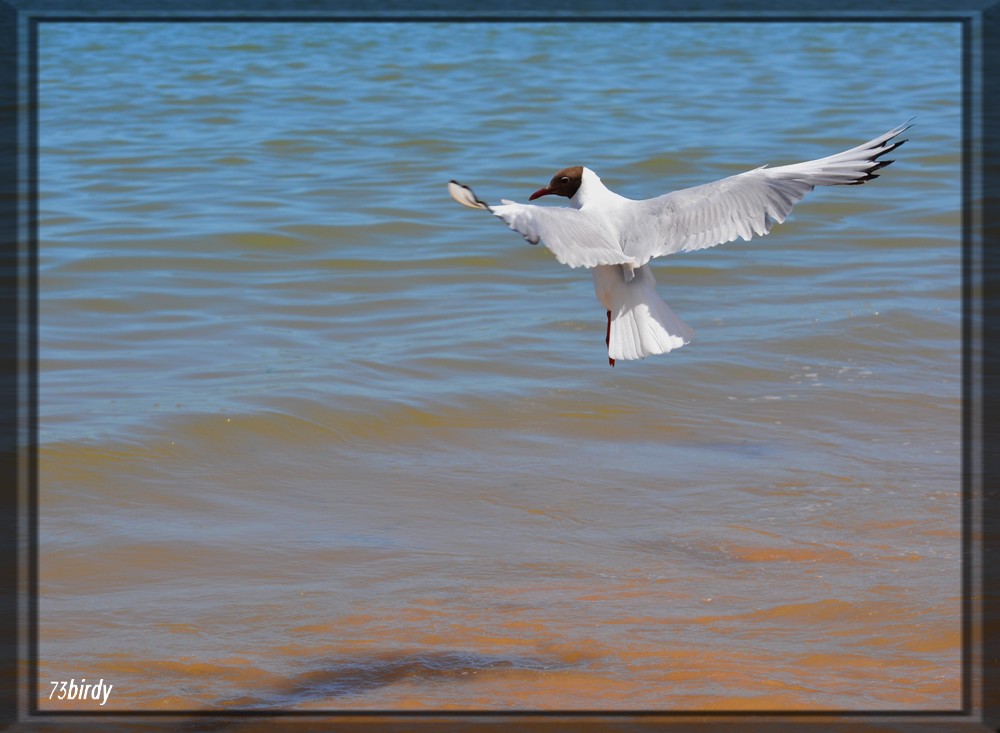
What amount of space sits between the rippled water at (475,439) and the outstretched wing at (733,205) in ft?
4.03

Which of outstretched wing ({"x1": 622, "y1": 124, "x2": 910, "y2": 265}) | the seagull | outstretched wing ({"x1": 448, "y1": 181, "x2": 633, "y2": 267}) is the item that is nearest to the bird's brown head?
the seagull

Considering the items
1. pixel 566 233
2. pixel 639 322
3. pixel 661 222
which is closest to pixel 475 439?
pixel 639 322

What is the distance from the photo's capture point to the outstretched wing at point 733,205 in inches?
158

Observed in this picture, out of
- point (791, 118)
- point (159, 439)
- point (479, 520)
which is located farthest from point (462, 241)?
point (791, 118)

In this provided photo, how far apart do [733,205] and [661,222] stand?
A: 0.26 m

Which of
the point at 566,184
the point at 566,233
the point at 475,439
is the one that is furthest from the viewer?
the point at 475,439

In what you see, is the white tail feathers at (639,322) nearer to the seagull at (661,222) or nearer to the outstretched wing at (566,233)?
the seagull at (661,222)

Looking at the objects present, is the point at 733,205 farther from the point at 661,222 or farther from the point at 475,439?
the point at 475,439

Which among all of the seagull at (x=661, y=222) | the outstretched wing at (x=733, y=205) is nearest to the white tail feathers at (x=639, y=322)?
the seagull at (x=661, y=222)

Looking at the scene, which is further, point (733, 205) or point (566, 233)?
point (733, 205)

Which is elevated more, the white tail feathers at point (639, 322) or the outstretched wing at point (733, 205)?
the outstretched wing at point (733, 205)

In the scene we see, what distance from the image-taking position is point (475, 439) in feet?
19.9

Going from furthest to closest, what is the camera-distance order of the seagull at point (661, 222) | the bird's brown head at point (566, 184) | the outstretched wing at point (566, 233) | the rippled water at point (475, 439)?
the bird's brown head at point (566, 184)
the rippled water at point (475, 439)
the seagull at point (661, 222)
the outstretched wing at point (566, 233)

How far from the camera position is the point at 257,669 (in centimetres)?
402
